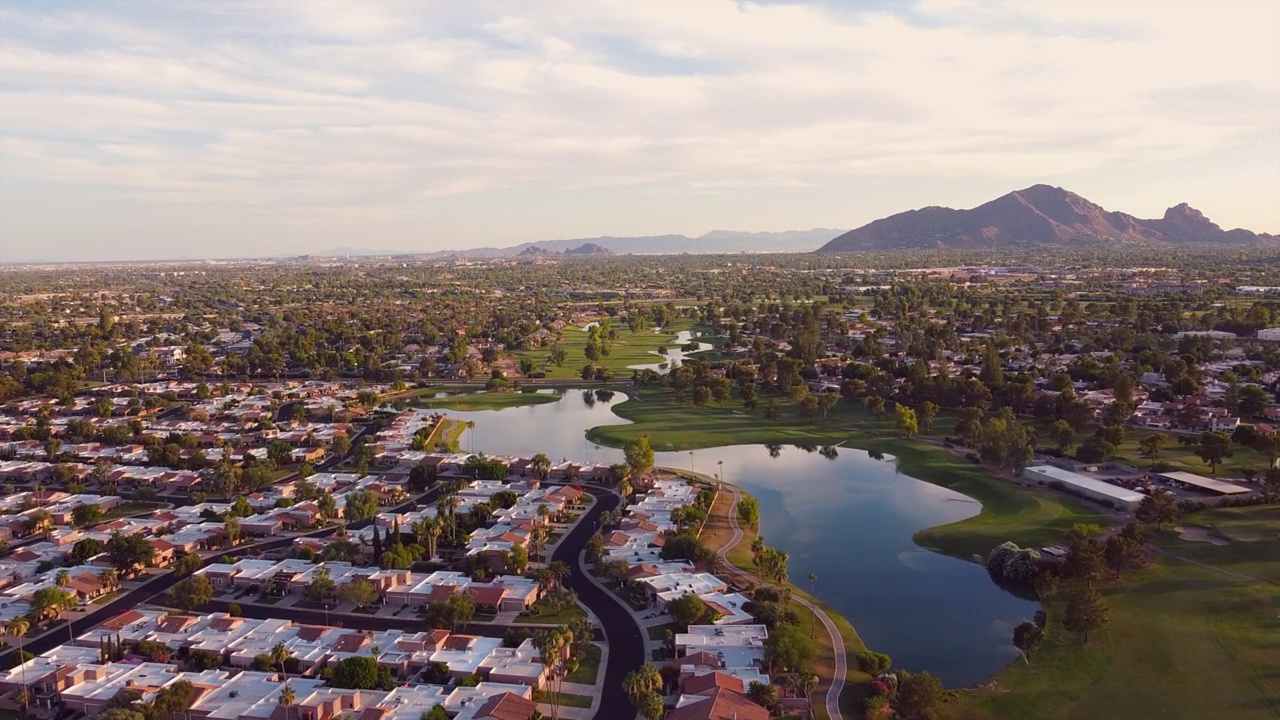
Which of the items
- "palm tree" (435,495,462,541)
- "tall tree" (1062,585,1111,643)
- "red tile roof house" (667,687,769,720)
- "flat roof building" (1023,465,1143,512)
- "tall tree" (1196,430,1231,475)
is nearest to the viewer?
"red tile roof house" (667,687,769,720)

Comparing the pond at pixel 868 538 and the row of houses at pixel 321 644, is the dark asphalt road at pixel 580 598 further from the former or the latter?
the pond at pixel 868 538

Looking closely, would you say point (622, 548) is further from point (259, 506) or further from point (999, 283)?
point (999, 283)

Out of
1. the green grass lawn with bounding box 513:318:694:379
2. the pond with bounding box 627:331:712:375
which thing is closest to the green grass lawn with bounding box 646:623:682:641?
the pond with bounding box 627:331:712:375

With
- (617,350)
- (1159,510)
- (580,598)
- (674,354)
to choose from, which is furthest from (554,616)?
(617,350)

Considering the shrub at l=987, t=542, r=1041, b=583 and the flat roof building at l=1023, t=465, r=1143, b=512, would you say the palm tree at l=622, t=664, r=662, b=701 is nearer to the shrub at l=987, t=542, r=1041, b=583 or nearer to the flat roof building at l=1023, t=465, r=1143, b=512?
the shrub at l=987, t=542, r=1041, b=583

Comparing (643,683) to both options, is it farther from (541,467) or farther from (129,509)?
(129,509)

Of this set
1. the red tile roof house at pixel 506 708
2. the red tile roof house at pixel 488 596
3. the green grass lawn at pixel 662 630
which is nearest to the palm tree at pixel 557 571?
the red tile roof house at pixel 488 596
